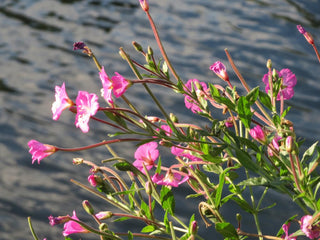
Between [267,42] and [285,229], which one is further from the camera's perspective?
[267,42]

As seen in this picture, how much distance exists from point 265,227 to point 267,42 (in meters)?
1.36

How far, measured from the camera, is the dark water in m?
1.65

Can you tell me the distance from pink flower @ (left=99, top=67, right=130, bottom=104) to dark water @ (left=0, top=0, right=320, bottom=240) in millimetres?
888

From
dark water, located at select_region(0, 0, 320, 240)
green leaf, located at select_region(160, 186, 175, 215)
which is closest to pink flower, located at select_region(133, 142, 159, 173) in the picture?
green leaf, located at select_region(160, 186, 175, 215)

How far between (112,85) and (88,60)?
6.77 ft

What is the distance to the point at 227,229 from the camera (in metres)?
0.56

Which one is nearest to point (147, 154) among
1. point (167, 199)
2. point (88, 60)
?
point (167, 199)

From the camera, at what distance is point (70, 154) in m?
1.85

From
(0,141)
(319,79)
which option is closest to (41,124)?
(0,141)

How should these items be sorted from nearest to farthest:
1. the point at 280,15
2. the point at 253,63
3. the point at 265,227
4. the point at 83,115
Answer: the point at 83,115 < the point at 265,227 < the point at 253,63 < the point at 280,15

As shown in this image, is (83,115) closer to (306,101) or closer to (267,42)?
(306,101)

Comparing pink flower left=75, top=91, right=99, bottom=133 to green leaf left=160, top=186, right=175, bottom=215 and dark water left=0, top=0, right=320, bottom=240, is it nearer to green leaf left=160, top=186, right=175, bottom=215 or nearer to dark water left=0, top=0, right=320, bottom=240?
green leaf left=160, top=186, right=175, bottom=215

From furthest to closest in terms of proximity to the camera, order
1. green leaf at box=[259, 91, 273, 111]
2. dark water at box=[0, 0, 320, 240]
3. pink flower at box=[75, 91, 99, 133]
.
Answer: dark water at box=[0, 0, 320, 240] → green leaf at box=[259, 91, 273, 111] → pink flower at box=[75, 91, 99, 133]

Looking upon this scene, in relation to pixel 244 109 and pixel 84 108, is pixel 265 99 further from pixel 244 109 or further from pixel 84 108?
pixel 84 108
